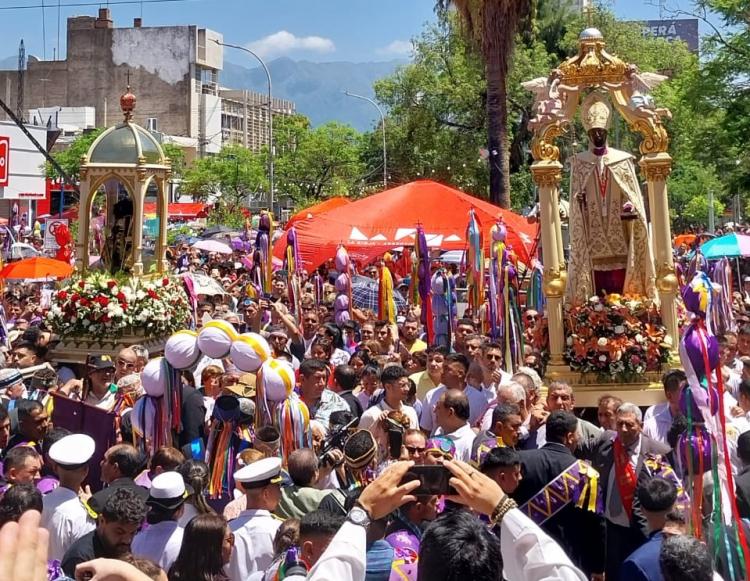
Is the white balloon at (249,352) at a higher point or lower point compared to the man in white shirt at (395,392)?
higher

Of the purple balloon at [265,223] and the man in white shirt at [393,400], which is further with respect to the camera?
the purple balloon at [265,223]

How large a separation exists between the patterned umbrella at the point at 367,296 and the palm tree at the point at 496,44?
6469 mm

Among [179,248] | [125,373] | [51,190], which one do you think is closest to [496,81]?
[179,248]

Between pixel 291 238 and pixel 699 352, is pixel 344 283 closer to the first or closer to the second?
pixel 291 238

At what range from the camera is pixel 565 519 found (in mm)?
5980

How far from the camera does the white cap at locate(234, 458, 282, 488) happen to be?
18.8 feet

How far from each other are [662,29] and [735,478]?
14612 cm

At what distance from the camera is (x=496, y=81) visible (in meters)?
23.6

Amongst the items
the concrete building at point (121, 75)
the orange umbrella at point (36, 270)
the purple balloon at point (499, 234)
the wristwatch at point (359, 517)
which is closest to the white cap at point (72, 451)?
the wristwatch at point (359, 517)

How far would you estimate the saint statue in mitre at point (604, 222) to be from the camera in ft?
39.1

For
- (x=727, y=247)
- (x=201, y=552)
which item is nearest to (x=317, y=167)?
(x=727, y=247)

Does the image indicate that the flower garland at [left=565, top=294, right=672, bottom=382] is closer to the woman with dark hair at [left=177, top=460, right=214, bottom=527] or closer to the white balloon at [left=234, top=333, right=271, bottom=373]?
the white balloon at [left=234, top=333, right=271, bottom=373]

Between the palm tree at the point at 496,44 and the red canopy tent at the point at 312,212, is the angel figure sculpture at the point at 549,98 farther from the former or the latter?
the palm tree at the point at 496,44

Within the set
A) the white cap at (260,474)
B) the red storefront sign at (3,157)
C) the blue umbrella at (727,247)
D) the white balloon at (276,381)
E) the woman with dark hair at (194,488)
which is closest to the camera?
the white cap at (260,474)
